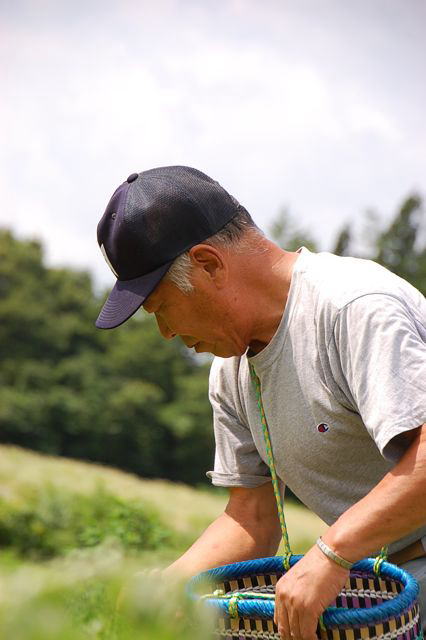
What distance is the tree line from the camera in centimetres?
4847

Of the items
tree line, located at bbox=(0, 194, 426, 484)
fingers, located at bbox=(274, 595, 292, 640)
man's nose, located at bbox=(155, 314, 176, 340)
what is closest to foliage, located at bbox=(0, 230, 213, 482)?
tree line, located at bbox=(0, 194, 426, 484)

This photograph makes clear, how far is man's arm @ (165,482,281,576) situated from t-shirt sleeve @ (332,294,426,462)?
2.44ft

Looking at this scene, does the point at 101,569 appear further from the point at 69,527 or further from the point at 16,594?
the point at 69,527

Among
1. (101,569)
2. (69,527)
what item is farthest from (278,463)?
(69,527)

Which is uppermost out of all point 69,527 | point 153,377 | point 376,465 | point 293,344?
point 293,344

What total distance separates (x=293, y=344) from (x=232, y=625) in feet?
2.13

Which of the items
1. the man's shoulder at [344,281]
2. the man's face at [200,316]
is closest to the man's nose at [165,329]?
the man's face at [200,316]

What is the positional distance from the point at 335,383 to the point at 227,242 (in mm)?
433

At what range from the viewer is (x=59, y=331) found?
51.0 meters

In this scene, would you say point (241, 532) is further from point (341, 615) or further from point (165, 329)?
point (341, 615)

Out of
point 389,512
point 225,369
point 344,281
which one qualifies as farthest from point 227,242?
point 389,512

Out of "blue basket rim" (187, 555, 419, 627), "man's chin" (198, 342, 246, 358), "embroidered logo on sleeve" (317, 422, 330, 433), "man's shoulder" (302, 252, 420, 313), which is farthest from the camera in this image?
"man's chin" (198, 342, 246, 358)

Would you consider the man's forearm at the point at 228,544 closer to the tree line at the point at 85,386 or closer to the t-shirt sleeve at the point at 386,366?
the t-shirt sleeve at the point at 386,366

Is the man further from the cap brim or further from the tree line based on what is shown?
the tree line
